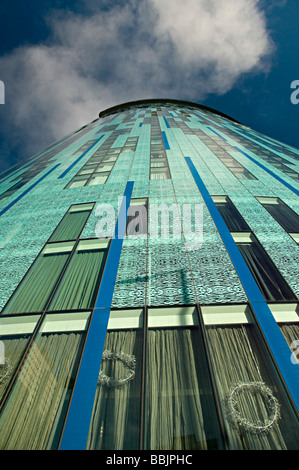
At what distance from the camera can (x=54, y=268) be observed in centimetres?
880

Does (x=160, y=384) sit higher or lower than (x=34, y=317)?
lower

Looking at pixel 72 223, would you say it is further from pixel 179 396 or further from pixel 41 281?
pixel 179 396

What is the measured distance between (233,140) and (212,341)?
21.0 meters

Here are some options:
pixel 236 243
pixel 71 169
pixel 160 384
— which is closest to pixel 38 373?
pixel 160 384

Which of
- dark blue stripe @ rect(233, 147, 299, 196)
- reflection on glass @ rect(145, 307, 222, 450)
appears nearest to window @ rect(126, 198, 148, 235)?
reflection on glass @ rect(145, 307, 222, 450)

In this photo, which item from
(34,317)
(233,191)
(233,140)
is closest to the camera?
(34,317)

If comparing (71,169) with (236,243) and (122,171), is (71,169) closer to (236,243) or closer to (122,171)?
(122,171)

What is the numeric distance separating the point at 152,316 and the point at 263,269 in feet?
14.4

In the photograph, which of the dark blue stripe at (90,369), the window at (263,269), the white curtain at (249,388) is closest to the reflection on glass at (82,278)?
the dark blue stripe at (90,369)

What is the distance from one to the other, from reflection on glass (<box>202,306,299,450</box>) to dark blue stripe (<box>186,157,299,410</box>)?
0.65ft

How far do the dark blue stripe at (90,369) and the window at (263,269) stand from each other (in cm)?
487

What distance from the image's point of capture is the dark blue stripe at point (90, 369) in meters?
4.55

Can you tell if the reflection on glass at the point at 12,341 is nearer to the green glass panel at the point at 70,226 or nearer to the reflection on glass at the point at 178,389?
the reflection on glass at the point at 178,389
